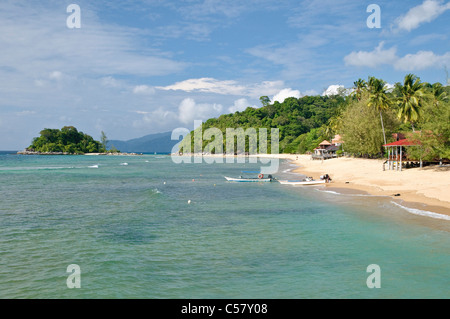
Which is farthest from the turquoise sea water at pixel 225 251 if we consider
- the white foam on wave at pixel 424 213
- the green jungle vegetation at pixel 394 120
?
the green jungle vegetation at pixel 394 120

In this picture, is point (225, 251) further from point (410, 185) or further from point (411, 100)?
point (411, 100)

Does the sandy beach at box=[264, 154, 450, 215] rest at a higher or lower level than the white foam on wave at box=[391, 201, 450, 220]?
higher

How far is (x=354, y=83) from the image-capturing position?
8650 cm

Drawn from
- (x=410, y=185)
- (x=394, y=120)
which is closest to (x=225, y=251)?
(x=410, y=185)

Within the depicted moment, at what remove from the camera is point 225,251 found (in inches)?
607

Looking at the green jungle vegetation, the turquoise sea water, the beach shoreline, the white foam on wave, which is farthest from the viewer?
the green jungle vegetation

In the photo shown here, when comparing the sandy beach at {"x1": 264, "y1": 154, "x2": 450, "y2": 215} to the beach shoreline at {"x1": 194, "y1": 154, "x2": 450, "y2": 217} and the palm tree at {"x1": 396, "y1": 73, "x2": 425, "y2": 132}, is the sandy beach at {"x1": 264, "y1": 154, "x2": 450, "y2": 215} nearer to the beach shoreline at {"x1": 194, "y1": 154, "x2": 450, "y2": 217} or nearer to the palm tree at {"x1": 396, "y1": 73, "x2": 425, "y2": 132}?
the beach shoreline at {"x1": 194, "y1": 154, "x2": 450, "y2": 217}

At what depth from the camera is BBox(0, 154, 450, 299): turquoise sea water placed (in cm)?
1159

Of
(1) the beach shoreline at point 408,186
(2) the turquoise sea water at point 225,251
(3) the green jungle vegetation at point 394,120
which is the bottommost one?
(2) the turquoise sea water at point 225,251

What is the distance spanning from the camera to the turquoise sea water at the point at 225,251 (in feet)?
38.0

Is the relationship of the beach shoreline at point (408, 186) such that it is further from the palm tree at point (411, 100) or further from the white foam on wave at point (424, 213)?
the palm tree at point (411, 100)

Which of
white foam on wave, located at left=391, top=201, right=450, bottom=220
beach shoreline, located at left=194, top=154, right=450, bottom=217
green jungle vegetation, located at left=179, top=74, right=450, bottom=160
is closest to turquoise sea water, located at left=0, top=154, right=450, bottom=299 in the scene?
white foam on wave, located at left=391, top=201, right=450, bottom=220
